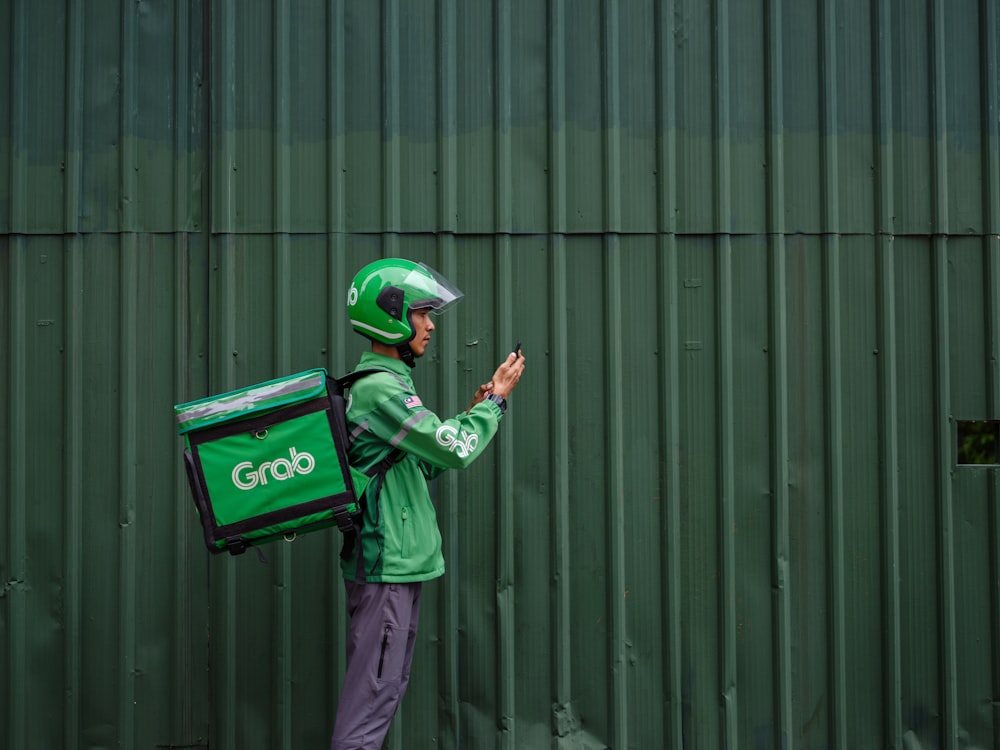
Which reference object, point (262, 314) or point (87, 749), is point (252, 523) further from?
point (87, 749)

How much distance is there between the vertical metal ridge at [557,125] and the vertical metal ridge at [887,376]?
1.62m

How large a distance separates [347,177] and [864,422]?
2.89 m

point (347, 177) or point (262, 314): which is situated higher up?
point (347, 177)

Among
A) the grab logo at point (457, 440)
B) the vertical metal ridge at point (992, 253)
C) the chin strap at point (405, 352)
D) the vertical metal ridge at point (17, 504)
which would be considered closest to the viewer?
the grab logo at point (457, 440)

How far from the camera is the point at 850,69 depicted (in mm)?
4867

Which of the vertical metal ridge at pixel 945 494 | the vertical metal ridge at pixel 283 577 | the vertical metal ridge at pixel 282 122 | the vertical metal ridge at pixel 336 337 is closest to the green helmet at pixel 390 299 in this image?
the vertical metal ridge at pixel 336 337

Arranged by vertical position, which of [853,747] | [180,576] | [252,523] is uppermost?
[252,523]

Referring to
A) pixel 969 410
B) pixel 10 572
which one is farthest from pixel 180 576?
pixel 969 410

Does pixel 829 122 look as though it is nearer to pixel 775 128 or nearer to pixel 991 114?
pixel 775 128

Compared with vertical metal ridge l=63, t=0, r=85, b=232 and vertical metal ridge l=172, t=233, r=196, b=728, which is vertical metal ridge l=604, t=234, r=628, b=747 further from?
vertical metal ridge l=63, t=0, r=85, b=232

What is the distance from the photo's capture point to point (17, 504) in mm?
4598

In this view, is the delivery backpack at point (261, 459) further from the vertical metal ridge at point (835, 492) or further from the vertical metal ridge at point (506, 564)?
the vertical metal ridge at point (835, 492)

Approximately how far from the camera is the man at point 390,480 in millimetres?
3576

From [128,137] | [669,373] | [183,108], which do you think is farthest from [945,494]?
[128,137]
